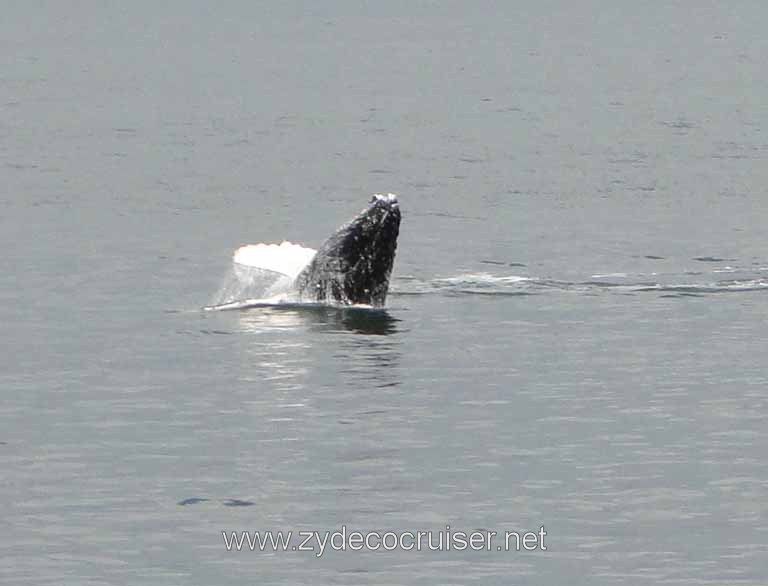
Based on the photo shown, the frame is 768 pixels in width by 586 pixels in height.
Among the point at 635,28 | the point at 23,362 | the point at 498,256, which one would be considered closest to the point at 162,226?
the point at 498,256

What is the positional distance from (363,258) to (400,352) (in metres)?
3.96

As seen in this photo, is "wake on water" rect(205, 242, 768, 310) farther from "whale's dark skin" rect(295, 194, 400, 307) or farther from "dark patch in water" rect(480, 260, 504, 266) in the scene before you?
"dark patch in water" rect(480, 260, 504, 266)

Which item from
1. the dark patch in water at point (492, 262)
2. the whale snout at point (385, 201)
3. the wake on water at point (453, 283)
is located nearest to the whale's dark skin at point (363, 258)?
the whale snout at point (385, 201)

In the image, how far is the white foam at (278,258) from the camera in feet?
110

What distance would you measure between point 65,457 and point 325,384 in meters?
4.67

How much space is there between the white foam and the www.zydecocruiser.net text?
45.6 feet

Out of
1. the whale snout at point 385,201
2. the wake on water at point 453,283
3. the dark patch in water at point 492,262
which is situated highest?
the whale snout at point 385,201

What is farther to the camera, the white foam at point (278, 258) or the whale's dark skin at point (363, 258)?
the white foam at point (278, 258)

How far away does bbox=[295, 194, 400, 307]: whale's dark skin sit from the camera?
32438 mm

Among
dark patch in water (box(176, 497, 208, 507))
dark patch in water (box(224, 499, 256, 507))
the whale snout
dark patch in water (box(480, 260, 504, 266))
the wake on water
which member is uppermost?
the whale snout

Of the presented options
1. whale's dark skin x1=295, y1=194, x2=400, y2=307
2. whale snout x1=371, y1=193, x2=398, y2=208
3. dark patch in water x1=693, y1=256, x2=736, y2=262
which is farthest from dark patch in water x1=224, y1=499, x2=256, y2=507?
dark patch in water x1=693, y1=256, x2=736, y2=262

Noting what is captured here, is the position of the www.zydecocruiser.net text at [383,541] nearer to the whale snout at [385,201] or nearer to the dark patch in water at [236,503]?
the dark patch in water at [236,503]

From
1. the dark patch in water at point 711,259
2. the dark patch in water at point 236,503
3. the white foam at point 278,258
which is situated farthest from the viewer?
the dark patch in water at point 711,259

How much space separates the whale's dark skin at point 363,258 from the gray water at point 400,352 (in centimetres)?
50
